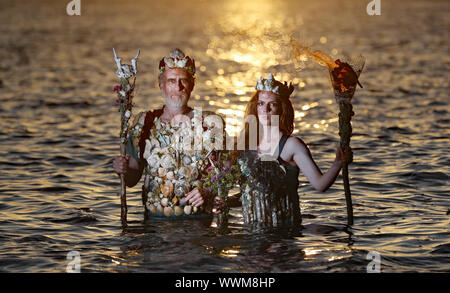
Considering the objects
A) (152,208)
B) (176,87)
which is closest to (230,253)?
(152,208)

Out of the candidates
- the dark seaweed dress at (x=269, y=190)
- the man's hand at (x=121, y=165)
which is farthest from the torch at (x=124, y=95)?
the dark seaweed dress at (x=269, y=190)

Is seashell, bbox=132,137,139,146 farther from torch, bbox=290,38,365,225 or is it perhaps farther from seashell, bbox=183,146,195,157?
torch, bbox=290,38,365,225

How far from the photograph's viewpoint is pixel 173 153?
Result: 9.42m

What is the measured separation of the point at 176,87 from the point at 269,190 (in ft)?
5.80

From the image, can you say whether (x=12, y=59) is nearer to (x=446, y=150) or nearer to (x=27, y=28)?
(x=27, y=28)

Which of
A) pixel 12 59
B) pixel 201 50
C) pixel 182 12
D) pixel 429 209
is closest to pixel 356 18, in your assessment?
pixel 182 12

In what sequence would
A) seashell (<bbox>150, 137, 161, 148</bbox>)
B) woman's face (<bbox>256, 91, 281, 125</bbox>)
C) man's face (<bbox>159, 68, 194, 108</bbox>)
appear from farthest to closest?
1. seashell (<bbox>150, 137, 161, 148</bbox>)
2. man's face (<bbox>159, 68, 194, 108</bbox>)
3. woman's face (<bbox>256, 91, 281, 125</bbox>)

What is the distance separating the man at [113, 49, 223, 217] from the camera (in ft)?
30.8

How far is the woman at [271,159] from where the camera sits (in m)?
8.88

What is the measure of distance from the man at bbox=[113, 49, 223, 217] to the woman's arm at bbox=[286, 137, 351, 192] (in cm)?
121

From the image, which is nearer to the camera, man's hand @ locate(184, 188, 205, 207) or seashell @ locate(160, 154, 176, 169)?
man's hand @ locate(184, 188, 205, 207)

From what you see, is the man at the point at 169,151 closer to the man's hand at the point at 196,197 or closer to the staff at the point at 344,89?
the man's hand at the point at 196,197

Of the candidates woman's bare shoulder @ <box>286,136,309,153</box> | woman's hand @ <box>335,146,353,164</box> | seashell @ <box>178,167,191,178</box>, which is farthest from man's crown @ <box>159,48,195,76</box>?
woman's hand @ <box>335,146,353,164</box>

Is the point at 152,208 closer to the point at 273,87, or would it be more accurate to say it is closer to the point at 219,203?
the point at 219,203
